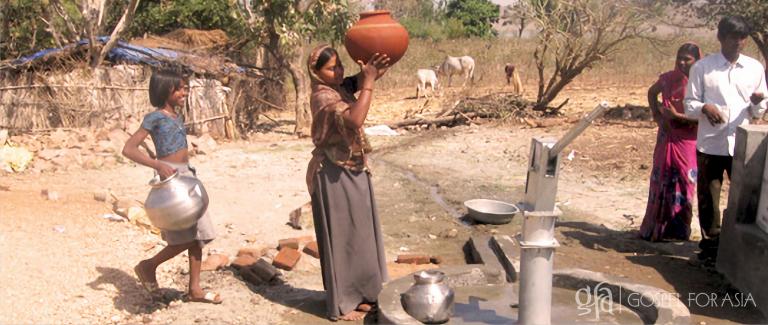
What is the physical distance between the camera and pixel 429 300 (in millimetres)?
3828

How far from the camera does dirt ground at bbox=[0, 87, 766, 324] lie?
4.28m

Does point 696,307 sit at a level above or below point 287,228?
above

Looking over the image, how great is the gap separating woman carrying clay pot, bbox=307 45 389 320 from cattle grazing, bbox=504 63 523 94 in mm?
13352

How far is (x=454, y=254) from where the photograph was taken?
5.79 meters

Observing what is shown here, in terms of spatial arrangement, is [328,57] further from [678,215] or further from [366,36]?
[678,215]

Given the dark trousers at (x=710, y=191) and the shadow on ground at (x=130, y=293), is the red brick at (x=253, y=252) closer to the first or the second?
the shadow on ground at (x=130, y=293)

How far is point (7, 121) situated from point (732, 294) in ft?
34.0

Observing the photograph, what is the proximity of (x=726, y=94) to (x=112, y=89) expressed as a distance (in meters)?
9.36

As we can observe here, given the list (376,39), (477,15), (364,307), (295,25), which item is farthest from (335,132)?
(477,15)

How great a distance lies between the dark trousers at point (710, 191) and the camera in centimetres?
496

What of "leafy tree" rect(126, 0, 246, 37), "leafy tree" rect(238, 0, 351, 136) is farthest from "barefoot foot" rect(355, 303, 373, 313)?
"leafy tree" rect(126, 0, 246, 37)

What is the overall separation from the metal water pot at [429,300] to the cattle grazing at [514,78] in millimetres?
13538

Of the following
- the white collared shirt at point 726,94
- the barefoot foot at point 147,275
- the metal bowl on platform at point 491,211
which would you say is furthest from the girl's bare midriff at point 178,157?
the white collared shirt at point 726,94

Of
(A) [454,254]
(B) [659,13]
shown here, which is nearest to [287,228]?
(A) [454,254]
